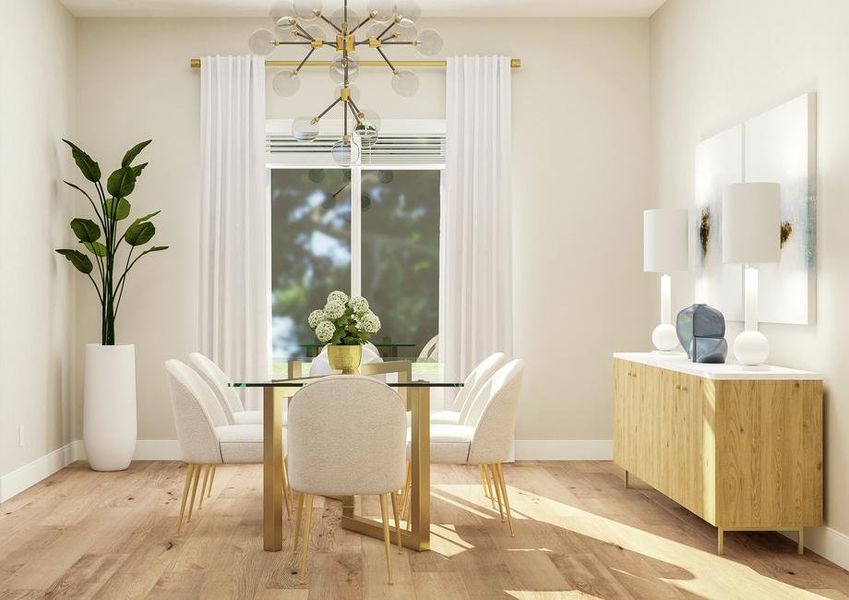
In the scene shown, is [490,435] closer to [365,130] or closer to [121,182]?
[365,130]

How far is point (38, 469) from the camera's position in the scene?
18.9 feet

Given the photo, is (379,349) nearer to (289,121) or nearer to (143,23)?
(289,121)

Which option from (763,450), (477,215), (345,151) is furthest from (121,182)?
(763,450)

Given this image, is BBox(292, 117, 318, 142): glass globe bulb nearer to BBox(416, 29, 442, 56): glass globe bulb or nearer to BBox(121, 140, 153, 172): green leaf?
BBox(416, 29, 442, 56): glass globe bulb

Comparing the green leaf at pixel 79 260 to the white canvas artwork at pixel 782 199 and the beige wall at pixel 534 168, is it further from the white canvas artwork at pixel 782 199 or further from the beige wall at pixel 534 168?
the white canvas artwork at pixel 782 199

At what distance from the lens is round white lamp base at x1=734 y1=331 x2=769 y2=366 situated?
4.18 meters

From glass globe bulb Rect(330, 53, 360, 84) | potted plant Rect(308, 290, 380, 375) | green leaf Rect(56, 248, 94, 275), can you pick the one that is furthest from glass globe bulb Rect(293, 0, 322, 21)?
green leaf Rect(56, 248, 94, 275)

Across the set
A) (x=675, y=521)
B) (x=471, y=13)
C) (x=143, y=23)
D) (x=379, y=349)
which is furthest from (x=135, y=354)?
(x=675, y=521)

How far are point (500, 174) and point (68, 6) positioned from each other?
339 cm

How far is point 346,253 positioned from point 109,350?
1874 millimetres

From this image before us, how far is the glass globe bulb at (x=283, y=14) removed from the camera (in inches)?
149

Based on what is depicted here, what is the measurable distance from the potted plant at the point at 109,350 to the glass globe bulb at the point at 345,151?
2046mm

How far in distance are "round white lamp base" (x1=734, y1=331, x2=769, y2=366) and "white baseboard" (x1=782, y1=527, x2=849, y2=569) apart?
0.82 meters

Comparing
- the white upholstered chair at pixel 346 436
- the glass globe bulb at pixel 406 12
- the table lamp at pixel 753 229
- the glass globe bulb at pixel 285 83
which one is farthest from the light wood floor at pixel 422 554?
the glass globe bulb at pixel 406 12
